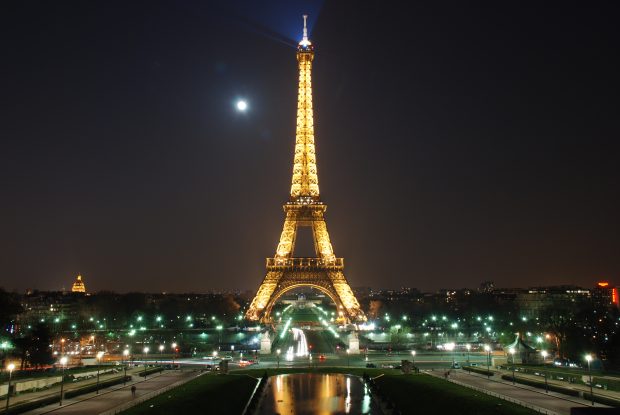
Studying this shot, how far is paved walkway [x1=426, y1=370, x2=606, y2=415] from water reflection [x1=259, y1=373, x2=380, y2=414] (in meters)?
7.90

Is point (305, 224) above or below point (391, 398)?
above

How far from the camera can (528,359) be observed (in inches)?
2109

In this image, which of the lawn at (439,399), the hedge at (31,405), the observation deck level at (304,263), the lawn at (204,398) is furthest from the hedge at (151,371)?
the observation deck level at (304,263)

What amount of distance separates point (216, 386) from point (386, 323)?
3544 inches

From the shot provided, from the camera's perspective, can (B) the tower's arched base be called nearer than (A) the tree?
No

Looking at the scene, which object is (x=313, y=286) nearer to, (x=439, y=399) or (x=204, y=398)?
(x=204, y=398)

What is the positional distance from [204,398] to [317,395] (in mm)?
6910

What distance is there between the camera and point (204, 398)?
34.6 m

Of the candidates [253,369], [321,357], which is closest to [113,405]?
[253,369]

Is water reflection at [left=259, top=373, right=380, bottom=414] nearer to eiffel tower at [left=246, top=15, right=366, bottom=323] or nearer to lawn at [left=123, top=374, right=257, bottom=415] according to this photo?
lawn at [left=123, top=374, right=257, bottom=415]

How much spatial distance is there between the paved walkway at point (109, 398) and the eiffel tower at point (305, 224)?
38.5 meters

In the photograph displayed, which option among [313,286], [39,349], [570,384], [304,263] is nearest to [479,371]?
[570,384]

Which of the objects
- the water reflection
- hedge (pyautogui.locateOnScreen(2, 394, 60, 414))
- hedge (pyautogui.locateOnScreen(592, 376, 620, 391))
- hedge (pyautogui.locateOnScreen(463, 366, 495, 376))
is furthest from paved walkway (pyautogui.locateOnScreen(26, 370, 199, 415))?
hedge (pyautogui.locateOnScreen(592, 376, 620, 391))

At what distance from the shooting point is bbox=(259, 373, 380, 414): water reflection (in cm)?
3238
